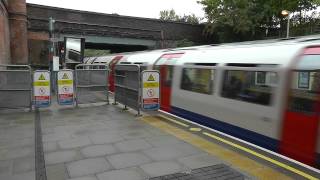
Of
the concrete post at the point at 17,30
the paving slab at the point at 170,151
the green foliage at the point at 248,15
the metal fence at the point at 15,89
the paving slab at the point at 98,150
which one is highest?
the green foliage at the point at 248,15

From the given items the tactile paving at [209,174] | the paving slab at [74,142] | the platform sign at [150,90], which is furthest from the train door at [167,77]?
the tactile paving at [209,174]

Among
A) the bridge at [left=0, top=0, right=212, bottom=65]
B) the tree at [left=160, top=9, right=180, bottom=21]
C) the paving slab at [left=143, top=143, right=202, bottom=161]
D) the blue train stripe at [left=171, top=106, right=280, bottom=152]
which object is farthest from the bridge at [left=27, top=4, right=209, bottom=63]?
the tree at [left=160, top=9, right=180, bottom=21]

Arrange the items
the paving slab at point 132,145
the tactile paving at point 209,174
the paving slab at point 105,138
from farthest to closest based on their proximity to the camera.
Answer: the paving slab at point 105,138, the paving slab at point 132,145, the tactile paving at point 209,174

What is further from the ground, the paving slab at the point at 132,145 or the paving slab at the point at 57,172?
the paving slab at the point at 132,145

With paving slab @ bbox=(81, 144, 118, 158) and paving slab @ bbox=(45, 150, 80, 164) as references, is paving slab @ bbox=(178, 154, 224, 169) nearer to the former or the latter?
paving slab @ bbox=(81, 144, 118, 158)

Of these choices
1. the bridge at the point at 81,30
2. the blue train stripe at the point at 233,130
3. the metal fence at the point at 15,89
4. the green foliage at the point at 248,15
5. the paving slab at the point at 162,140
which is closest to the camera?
the blue train stripe at the point at 233,130

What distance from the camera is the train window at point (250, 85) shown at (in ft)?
21.2

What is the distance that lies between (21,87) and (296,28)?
1195 inches

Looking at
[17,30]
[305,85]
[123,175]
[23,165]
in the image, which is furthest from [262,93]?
[17,30]

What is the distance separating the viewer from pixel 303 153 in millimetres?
5684

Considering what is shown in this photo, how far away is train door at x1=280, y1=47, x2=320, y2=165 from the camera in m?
5.48

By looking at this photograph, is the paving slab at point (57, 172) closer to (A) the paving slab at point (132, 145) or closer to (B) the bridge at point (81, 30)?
(A) the paving slab at point (132, 145)

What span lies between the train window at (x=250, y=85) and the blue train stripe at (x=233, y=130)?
2.23 ft

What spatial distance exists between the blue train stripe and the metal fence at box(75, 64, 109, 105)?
3356mm
